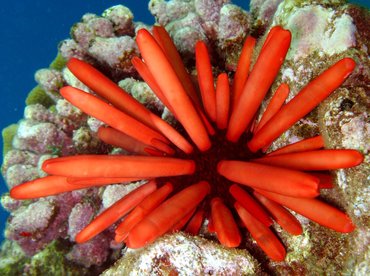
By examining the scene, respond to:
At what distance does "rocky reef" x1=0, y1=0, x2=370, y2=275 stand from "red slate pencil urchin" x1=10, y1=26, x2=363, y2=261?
191 mm

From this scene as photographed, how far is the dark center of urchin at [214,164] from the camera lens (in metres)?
2.72

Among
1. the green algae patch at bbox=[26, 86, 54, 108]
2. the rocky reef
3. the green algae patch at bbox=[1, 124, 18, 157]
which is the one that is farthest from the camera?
the green algae patch at bbox=[1, 124, 18, 157]

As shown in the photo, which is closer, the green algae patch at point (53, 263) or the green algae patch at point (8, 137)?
the green algae patch at point (53, 263)

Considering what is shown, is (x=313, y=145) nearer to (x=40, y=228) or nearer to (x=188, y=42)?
(x=188, y=42)

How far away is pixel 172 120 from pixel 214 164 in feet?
3.65

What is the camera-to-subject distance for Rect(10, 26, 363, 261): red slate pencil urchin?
6.88 feet

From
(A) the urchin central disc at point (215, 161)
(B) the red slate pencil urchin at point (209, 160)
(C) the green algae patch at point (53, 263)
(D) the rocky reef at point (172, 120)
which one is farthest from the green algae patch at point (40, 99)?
(A) the urchin central disc at point (215, 161)

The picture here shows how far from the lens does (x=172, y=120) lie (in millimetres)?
3730

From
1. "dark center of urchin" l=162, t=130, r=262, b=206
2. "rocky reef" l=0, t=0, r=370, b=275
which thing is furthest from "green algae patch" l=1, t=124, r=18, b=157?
"dark center of urchin" l=162, t=130, r=262, b=206

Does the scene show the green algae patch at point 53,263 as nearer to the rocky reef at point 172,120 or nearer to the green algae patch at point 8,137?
the rocky reef at point 172,120

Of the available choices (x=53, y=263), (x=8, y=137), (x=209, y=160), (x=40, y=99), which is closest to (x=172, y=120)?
(x=209, y=160)

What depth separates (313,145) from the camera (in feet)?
8.71

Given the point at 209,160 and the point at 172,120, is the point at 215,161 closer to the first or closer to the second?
the point at 209,160

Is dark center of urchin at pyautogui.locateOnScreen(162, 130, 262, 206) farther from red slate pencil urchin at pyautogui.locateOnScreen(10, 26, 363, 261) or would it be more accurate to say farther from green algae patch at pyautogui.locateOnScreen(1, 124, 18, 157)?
green algae patch at pyautogui.locateOnScreen(1, 124, 18, 157)
